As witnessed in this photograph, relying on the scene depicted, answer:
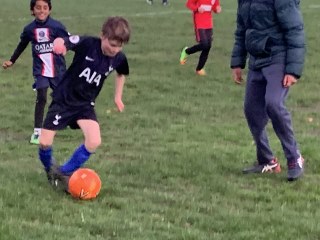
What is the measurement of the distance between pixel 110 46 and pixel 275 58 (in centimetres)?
158

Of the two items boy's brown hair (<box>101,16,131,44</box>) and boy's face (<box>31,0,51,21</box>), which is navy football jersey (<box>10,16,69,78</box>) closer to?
boy's face (<box>31,0,51,21</box>)

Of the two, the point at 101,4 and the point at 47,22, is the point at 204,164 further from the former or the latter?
the point at 101,4

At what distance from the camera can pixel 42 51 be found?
9.21 metres

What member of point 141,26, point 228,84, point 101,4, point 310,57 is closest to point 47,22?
point 228,84

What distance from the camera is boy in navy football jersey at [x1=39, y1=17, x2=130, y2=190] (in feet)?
20.8

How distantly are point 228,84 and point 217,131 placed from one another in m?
3.84

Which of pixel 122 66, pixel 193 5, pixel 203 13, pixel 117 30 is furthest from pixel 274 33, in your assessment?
pixel 193 5

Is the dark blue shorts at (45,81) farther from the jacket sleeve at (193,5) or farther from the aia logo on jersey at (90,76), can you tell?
the jacket sleeve at (193,5)

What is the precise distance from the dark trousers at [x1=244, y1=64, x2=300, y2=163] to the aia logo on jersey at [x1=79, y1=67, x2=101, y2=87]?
61.1 inches

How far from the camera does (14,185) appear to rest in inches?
252

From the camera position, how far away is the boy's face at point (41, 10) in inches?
349

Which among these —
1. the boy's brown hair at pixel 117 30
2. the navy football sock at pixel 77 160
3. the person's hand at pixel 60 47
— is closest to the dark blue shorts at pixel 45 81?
the navy football sock at pixel 77 160

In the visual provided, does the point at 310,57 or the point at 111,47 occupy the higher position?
the point at 111,47

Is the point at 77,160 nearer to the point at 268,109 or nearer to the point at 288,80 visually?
the point at 268,109
